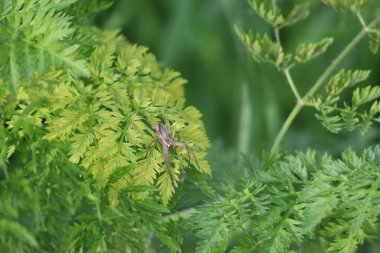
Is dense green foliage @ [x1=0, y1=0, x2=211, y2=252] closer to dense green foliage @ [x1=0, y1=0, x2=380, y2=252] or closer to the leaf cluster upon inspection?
dense green foliage @ [x1=0, y1=0, x2=380, y2=252]

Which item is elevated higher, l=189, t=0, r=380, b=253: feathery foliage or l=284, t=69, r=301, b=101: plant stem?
l=284, t=69, r=301, b=101: plant stem

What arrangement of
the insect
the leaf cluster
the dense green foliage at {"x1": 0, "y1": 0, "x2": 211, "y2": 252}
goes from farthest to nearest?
1. the leaf cluster
2. the insect
3. the dense green foliage at {"x1": 0, "y1": 0, "x2": 211, "y2": 252}

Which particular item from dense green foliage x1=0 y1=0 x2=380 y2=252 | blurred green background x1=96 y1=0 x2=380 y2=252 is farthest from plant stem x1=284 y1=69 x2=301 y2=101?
blurred green background x1=96 y1=0 x2=380 y2=252

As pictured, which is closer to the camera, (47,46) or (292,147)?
(47,46)

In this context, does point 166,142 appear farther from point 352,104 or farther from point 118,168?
point 352,104

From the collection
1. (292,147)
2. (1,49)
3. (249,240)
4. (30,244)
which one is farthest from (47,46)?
(292,147)

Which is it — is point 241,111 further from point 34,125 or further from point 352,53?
point 34,125

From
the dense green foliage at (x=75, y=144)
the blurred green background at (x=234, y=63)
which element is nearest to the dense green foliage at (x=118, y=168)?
the dense green foliage at (x=75, y=144)
